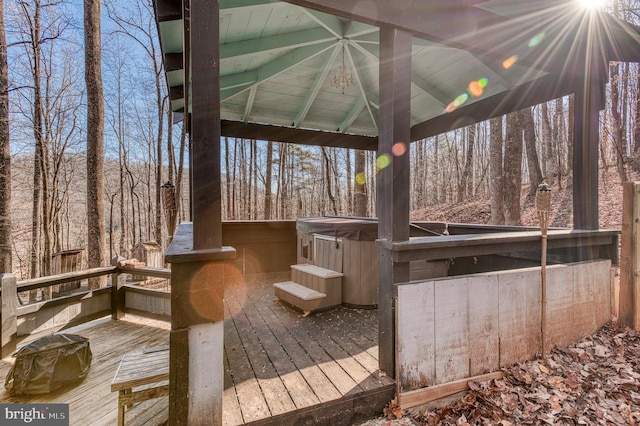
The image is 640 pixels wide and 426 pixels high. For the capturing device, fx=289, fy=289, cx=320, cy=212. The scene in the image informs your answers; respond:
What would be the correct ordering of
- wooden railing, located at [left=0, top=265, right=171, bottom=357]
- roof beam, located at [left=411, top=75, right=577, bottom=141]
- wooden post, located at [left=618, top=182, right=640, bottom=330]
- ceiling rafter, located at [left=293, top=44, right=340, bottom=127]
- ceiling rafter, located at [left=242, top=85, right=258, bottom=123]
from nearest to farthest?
wooden post, located at [left=618, top=182, right=640, bottom=330]
wooden railing, located at [left=0, top=265, right=171, bottom=357]
roof beam, located at [left=411, top=75, right=577, bottom=141]
ceiling rafter, located at [left=293, top=44, right=340, bottom=127]
ceiling rafter, located at [left=242, top=85, right=258, bottom=123]

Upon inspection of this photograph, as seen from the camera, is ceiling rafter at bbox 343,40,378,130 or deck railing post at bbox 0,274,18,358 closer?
deck railing post at bbox 0,274,18,358

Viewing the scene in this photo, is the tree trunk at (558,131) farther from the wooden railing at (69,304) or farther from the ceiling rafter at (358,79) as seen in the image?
the wooden railing at (69,304)

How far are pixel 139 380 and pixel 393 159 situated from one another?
2215mm

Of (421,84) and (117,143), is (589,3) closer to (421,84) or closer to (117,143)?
(421,84)

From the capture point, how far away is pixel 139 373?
1.88 metres

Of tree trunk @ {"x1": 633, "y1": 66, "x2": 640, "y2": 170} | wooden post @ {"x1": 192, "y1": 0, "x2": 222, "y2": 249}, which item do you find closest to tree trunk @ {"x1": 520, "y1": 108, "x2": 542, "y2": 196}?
tree trunk @ {"x1": 633, "y1": 66, "x2": 640, "y2": 170}

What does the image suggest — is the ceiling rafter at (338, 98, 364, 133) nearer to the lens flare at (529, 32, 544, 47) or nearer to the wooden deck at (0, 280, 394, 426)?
the lens flare at (529, 32, 544, 47)

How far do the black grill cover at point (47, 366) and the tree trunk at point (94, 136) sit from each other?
312 cm

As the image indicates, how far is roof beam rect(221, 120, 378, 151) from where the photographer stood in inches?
184

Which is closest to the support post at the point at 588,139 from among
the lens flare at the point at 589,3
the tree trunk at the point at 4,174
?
the lens flare at the point at 589,3

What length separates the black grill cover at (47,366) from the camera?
2.51 meters

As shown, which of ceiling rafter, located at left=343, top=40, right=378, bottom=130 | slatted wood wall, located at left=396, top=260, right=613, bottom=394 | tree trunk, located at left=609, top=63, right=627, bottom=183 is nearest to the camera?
slatted wood wall, located at left=396, top=260, right=613, bottom=394

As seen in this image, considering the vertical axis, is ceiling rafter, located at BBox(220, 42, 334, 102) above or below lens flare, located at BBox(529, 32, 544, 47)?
above

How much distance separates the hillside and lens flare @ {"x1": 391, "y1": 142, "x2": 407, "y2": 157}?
300 inches
